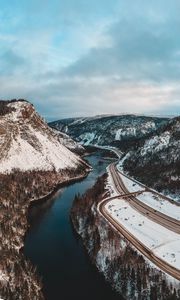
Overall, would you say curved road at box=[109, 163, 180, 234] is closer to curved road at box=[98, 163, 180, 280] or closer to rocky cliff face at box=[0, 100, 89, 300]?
curved road at box=[98, 163, 180, 280]

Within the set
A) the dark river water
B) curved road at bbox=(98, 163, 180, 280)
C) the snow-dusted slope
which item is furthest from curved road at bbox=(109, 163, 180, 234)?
the snow-dusted slope

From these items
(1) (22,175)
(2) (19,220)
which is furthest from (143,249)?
(1) (22,175)

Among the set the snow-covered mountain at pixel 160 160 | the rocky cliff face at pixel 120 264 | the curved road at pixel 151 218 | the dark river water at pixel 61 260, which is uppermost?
the snow-covered mountain at pixel 160 160

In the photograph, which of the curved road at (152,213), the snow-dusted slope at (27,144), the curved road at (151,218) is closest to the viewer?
the curved road at (151,218)

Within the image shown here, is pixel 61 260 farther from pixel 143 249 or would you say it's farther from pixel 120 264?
pixel 143 249

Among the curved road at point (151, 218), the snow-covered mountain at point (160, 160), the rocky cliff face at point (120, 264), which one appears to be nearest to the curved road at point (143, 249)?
the curved road at point (151, 218)

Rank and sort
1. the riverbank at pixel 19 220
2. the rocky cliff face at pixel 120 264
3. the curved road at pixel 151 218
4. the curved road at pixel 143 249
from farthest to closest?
the curved road at pixel 151 218 → the curved road at pixel 143 249 → the riverbank at pixel 19 220 → the rocky cliff face at pixel 120 264

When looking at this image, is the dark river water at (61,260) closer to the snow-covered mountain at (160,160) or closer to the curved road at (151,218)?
the curved road at (151,218)
